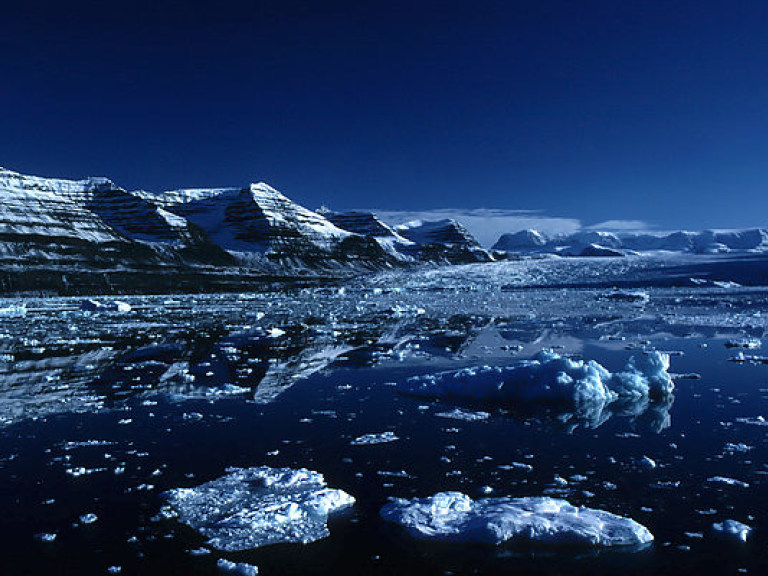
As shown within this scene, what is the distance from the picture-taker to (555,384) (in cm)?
1242

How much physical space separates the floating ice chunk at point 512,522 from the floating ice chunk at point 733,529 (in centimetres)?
81

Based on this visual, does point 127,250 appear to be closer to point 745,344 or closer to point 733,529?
point 745,344

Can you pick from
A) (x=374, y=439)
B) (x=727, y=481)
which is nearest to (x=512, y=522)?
(x=727, y=481)

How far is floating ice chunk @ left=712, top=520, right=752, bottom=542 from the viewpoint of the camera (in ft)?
20.1

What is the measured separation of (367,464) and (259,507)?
76.4 inches

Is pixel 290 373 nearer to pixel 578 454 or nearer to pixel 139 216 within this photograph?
pixel 578 454

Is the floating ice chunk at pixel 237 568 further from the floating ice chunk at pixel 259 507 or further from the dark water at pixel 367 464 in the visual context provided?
the floating ice chunk at pixel 259 507

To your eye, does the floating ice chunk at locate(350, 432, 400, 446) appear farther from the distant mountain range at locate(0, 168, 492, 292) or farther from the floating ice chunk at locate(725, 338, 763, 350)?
the distant mountain range at locate(0, 168, 492, 292)

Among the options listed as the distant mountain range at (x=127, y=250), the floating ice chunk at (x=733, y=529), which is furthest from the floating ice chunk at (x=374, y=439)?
the distant mountain range at (x=127, y=250)

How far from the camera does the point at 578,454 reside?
8859 mm

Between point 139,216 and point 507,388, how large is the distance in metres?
182

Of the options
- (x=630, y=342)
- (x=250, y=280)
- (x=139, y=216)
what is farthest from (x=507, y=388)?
(x=139, y=216)

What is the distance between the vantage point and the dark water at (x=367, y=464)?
5.87 meters

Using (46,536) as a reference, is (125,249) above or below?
above
